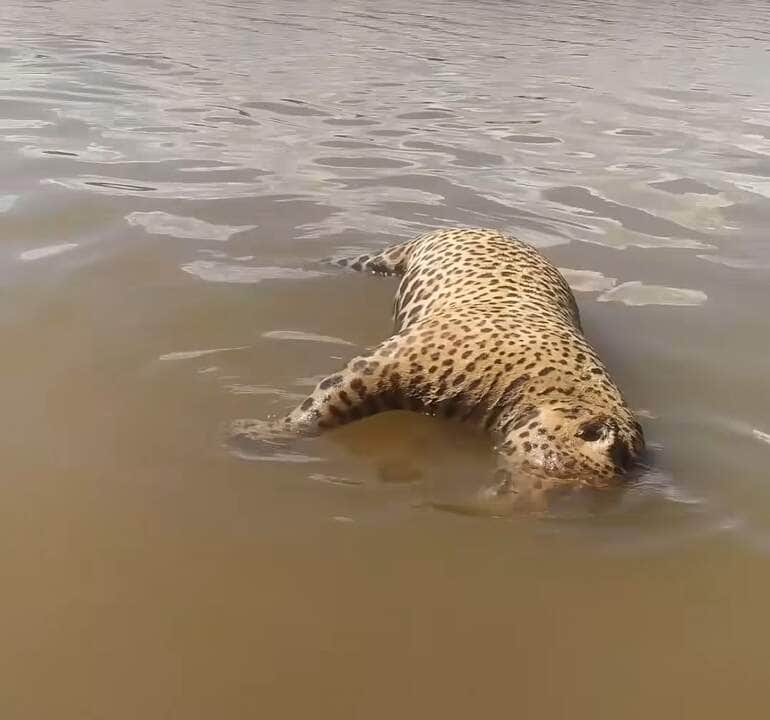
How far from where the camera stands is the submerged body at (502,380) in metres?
4.02

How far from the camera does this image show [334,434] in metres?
4.37

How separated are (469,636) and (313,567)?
1.95ft

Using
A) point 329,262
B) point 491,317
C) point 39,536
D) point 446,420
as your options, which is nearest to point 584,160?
point 329,262

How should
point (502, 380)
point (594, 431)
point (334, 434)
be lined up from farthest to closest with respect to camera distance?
point (502, 380), point (334, 434), point (594, 431)

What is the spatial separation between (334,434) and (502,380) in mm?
822

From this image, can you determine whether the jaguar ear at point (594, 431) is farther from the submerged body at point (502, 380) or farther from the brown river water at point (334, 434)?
the brown river water at point (334, 434)

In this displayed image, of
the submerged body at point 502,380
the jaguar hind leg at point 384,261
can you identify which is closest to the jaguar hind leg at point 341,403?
the submerged body at point 502,380

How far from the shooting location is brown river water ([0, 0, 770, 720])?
116 inches

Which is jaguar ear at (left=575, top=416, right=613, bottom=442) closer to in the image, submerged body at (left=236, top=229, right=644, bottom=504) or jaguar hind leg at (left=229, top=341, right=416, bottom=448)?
submerged body at (left=236, top=229, right=644, bottom=504)

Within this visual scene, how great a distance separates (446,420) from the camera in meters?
4.64

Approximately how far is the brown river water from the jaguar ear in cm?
23

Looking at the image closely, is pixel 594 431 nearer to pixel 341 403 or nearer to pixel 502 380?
pixel 502 380

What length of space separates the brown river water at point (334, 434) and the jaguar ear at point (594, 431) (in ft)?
0.77

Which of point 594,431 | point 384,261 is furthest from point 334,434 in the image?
point 384,261
